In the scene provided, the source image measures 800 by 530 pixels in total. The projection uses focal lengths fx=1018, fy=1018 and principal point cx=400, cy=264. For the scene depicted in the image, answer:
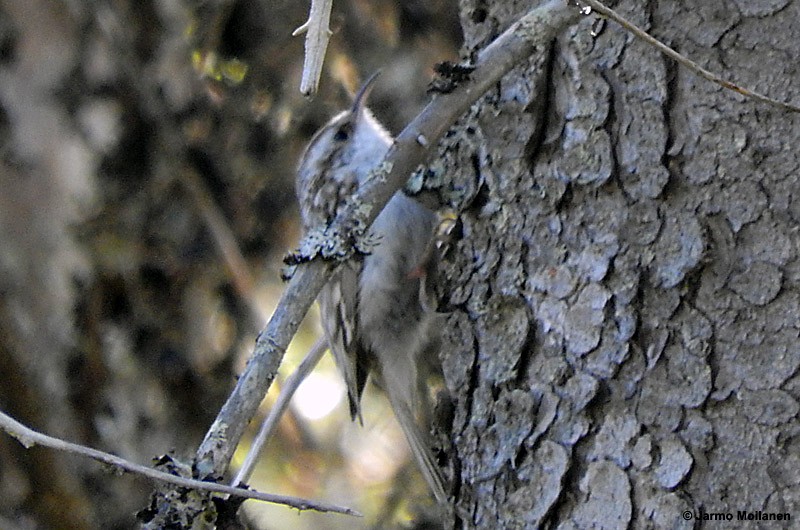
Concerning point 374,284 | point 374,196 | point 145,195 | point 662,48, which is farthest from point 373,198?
point 145,195

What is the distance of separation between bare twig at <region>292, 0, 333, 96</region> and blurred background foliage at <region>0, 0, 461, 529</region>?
5.14 ft

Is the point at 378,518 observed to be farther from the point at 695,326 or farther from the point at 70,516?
the point at 695,326

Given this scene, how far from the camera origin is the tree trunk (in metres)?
1.46

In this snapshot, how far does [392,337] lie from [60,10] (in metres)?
1.36

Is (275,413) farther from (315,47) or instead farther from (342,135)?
(342,135)

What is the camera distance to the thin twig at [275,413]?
1.50 m

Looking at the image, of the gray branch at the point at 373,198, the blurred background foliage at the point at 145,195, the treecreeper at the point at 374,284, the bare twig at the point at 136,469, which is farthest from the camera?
the blurred background foliage at the point at 145,195

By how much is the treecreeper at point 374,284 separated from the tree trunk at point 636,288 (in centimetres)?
45

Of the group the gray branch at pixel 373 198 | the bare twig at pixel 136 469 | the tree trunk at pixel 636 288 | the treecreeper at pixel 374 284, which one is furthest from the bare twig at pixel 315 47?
the treecreeper at pixel 374 284

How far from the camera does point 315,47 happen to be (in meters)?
1.14

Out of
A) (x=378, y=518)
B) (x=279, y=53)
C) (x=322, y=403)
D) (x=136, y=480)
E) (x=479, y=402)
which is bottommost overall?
(x=479, y=402)

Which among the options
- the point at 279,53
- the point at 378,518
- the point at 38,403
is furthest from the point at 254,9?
the point at 378,518

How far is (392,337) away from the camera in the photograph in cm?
241

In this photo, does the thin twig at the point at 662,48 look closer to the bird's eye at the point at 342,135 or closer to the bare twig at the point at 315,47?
the bare twig at the point at 315,47
